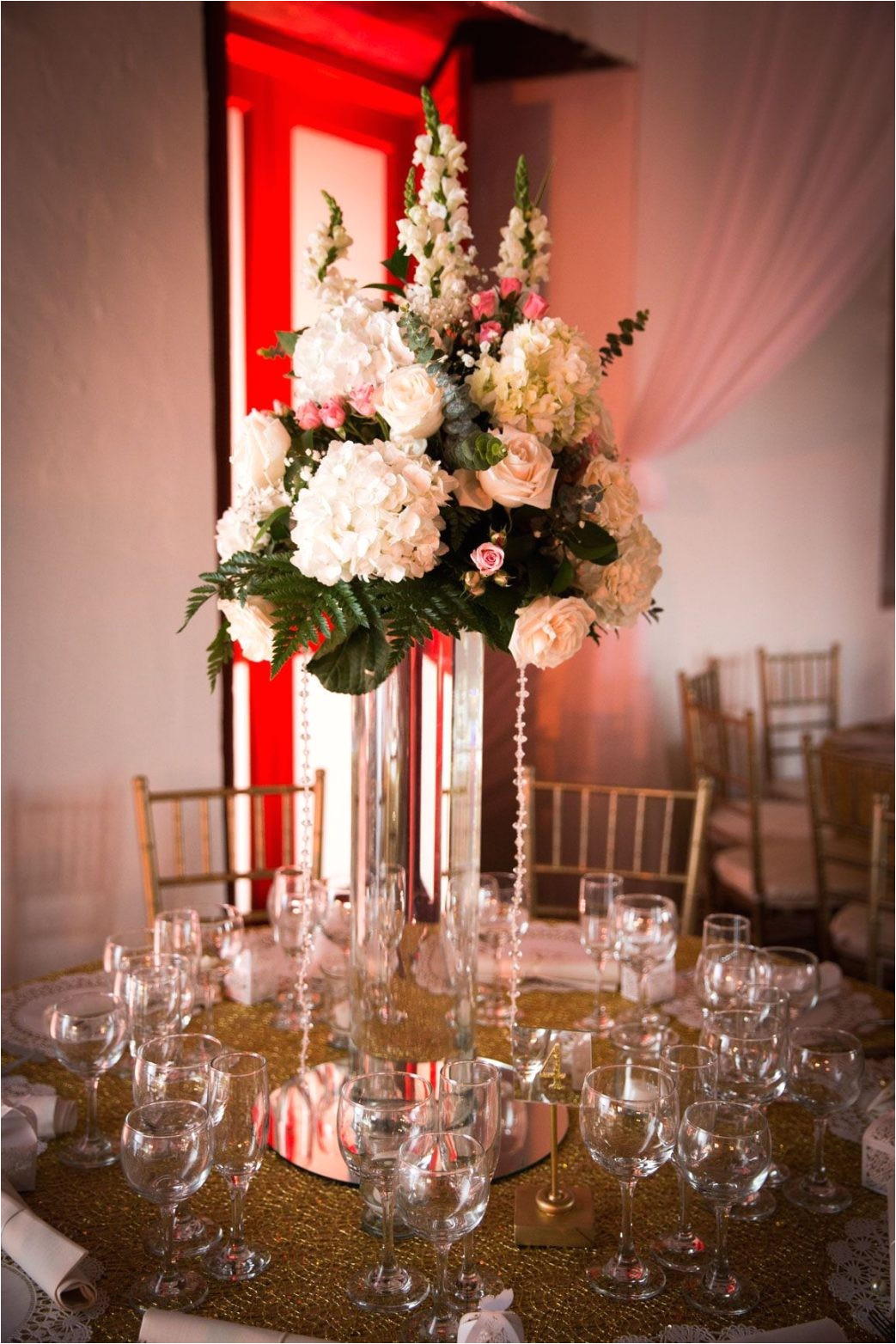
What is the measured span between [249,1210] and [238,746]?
237cm

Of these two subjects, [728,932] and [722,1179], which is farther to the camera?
[728,932]

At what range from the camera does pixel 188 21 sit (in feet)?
10.2

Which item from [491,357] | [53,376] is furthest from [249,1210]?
[53,376]

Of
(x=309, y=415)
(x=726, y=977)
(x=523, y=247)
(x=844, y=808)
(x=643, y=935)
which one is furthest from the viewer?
(x=844, y=808)

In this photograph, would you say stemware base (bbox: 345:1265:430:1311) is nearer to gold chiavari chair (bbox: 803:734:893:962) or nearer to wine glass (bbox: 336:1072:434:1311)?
wine glass (bbox: 336:1072:434:1311)

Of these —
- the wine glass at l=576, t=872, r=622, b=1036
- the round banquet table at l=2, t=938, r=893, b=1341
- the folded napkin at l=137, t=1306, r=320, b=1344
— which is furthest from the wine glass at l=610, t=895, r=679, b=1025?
the folded napkin at l=137, t=1306, r=320, b=1344

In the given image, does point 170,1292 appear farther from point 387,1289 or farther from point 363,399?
point 363,399

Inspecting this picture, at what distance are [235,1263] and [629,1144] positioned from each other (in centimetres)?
42

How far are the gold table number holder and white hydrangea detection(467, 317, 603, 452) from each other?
28.2 inches

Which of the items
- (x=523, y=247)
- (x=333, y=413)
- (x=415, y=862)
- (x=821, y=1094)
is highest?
(x=523, y=247)

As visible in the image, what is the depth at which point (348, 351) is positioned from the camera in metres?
1.29

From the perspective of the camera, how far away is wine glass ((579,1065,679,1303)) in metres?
1.14

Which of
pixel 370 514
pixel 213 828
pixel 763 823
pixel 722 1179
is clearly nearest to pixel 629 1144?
pixel 722 1179

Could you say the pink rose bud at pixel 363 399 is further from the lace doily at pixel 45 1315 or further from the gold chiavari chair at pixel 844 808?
the gold chiavari chair at pixel 844 808
